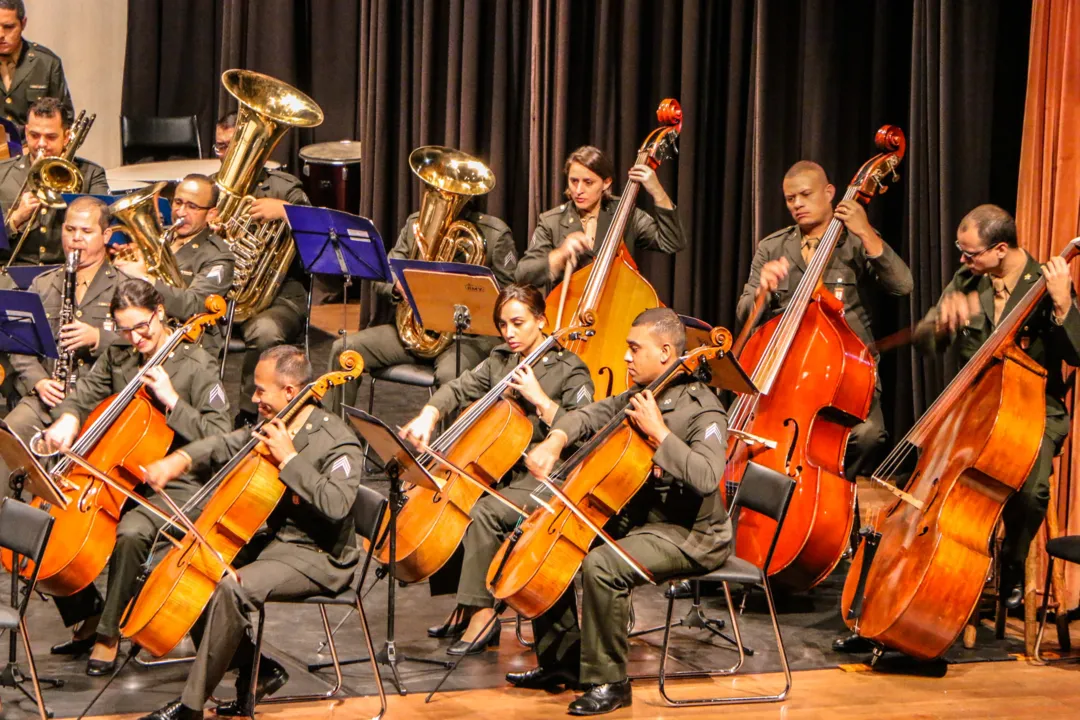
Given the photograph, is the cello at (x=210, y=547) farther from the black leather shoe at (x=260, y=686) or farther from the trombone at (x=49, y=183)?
the trombone at (x=49, y=183)

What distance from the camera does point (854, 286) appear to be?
576 centimetres

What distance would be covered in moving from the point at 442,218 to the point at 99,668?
271cm

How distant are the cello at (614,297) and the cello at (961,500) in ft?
4.56

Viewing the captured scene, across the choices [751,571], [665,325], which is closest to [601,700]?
[751,571]

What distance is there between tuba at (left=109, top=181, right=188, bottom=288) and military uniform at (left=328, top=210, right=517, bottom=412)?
838 mm

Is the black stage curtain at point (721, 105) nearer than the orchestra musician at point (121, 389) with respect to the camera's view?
No

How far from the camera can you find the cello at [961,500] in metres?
4.62

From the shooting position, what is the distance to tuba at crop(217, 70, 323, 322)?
6891 millimetres

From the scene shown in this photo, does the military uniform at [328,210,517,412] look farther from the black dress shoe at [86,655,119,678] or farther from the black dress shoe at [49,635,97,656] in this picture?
the black dress shoe at [86,655,119,678]

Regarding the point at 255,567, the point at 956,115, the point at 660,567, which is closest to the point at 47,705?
the point at 255,567

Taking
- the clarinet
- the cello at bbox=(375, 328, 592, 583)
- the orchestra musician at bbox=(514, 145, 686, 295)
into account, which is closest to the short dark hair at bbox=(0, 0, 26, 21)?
the clarinet

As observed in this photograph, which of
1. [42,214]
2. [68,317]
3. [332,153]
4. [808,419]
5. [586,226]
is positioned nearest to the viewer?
[808,419]

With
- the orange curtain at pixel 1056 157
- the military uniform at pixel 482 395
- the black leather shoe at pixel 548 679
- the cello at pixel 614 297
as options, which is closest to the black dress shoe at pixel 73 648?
the military uniform at pixel 482 395

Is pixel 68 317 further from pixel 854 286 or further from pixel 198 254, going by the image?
pixel 854 286
